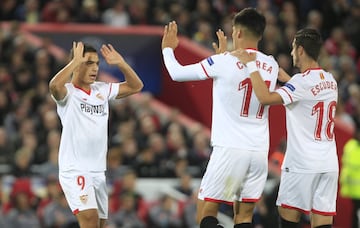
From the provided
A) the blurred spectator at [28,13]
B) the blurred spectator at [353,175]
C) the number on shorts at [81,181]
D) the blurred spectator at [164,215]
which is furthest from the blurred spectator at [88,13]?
the number on shorts at [81,181]

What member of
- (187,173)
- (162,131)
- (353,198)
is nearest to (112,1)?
(162,131)

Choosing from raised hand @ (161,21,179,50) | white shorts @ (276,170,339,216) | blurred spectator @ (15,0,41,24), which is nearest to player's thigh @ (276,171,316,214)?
white shorts @ (276,170,339,216)

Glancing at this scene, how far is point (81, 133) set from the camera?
10.4 meters

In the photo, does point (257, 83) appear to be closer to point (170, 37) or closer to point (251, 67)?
point (251, 67)

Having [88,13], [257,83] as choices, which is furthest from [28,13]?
[257,83]

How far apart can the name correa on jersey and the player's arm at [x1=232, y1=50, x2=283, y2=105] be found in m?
1.51

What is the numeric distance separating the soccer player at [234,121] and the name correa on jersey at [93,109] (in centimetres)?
87

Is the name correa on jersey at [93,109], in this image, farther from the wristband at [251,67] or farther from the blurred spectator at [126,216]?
the blurred spectator at [126,216]

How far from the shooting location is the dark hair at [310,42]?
10219mm

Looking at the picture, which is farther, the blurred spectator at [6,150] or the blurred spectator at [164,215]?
the blurred spectator at [6,150]

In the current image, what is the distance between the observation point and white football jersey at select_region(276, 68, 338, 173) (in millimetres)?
10188

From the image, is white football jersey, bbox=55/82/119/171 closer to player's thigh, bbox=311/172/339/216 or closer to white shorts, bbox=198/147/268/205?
white shorts, bbox=198/147/268/205

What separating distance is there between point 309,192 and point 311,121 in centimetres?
67

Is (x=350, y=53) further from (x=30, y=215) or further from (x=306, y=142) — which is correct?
(x=306, y=142)
